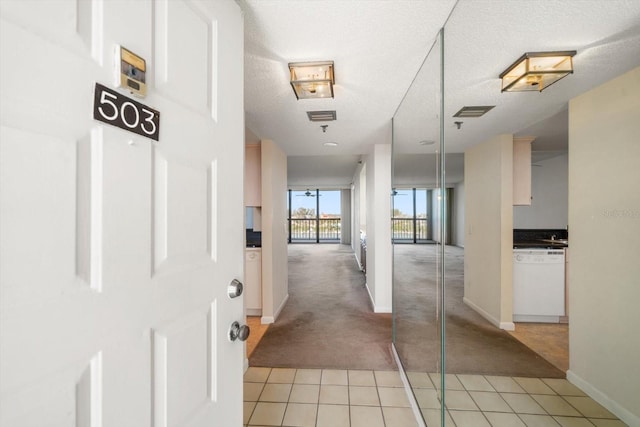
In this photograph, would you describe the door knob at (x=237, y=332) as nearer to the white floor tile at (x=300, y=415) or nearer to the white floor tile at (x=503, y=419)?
the white floor tile at (x=503, y=419)

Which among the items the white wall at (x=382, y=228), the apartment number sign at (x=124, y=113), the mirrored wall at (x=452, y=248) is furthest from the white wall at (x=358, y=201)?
the apartment number sign at (x=124, y=113)

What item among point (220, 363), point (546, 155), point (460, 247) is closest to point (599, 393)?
point (546, 155)

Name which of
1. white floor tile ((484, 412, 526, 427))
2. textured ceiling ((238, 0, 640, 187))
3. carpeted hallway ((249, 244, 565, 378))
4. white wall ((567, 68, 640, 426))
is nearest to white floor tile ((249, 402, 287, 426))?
carpeted hallway ((249, 244, 565, 378))

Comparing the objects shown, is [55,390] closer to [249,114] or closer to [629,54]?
[629,54]

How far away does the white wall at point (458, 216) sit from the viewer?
1336 millimetres

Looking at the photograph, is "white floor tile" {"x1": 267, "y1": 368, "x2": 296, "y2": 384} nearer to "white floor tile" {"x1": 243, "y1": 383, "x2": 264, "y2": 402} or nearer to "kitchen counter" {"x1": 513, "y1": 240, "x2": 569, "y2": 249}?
"white floor tile" {"x1": 243, "y1": 383, "x2": 264, "y2": 402}

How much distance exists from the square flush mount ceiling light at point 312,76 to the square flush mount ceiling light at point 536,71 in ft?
3.60

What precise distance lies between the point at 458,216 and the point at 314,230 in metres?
11.6

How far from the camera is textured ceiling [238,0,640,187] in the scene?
1.93 ft

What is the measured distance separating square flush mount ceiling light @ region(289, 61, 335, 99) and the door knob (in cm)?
155

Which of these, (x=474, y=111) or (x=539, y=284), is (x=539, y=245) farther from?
(x=474, y=111)

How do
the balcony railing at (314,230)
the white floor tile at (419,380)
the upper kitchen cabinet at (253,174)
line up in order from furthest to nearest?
the balcony railing at (314,230)
the upper kitchen cabinet at (253,174)
the white floor tile at (419,380)

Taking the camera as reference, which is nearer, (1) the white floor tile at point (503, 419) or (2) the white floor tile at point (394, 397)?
(1) the white floor tile at point (503, 419)

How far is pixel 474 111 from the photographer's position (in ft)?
3.96
